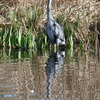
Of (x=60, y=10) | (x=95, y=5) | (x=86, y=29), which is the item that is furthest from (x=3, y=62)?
(x=95, y=5)

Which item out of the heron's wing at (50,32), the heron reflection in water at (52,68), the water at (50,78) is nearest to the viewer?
the water at (50,78)

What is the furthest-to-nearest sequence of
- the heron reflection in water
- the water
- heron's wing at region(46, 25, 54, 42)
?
heron's wing at region(46, 25, 54, 42) → the heron reflection in water → the water

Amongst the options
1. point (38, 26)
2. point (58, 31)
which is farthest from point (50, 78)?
point (38, 26)

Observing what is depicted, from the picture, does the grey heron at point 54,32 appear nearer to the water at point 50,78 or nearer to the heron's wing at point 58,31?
the heron's wing at point 58,31

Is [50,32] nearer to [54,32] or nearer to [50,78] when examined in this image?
[54,32]

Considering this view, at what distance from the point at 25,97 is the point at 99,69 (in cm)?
299

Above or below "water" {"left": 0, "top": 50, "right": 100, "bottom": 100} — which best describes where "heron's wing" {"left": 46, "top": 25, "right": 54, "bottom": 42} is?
above

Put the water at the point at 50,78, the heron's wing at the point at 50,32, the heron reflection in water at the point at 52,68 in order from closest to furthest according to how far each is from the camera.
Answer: the water at the point at 50,78
the heron reflection in water at the point at 52,68
the heron's wing at the point at 50,32

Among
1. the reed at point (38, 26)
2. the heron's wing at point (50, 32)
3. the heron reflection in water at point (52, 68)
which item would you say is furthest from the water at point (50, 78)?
the reed at point (38, 26)

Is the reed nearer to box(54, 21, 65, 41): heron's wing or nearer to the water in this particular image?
box(54, 21, 65, 41): heron's wing

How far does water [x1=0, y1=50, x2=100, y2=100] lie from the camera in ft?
20.3

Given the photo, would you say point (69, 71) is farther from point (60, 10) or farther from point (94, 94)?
point (60, 10)

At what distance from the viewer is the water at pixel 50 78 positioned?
6180 mm

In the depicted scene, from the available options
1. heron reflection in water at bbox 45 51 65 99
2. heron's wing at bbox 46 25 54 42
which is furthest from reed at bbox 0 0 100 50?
heron reflection in water at bbox 45 51 65 99
